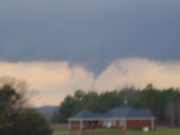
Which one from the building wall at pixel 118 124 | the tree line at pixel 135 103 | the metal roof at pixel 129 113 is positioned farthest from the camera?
the tree line at pixel 135 103

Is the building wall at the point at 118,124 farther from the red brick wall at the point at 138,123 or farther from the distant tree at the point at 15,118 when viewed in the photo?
the distant tree at the point at 15,118

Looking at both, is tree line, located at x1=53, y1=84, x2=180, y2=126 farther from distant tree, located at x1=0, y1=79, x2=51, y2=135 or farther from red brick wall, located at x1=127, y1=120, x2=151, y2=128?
distant tree, located at x1=0, y1=79, x2=51, y2=135

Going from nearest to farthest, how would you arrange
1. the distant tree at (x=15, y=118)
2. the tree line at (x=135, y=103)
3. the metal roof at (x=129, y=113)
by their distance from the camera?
the distant tree at (x=15, y=118) → the metal roof at (x=129, y=113) → the tree line at (x=135, y=103)

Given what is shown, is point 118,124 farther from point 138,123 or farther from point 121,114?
point 138,123

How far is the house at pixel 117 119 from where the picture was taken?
122750 millimetres

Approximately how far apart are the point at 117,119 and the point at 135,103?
23.0 m

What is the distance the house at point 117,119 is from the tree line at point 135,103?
44.4 feet

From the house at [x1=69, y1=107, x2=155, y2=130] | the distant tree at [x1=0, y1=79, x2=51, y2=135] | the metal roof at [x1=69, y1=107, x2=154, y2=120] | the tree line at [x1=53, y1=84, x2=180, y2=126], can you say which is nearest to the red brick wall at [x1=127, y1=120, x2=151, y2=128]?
the house at [x1=69, y1=107, x2=155, y2=130]

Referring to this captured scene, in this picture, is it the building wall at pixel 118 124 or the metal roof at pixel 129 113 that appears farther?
the building wall at pixel 118 124

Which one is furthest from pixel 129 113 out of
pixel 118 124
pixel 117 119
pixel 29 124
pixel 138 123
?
pixel 29 124

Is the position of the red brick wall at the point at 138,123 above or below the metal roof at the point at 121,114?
below

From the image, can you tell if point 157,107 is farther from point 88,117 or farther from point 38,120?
point 38,120

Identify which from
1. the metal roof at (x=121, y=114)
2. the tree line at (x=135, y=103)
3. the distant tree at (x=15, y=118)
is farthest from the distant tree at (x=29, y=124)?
the tree line at (x=135, y=103)

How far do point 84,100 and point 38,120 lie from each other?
117 metres
